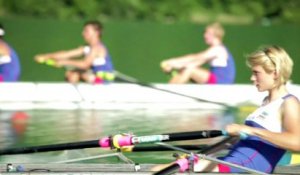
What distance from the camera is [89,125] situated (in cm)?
748

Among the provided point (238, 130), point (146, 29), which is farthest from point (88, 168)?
point (146, 29)

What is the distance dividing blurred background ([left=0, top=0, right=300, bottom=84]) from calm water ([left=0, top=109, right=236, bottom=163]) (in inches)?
140

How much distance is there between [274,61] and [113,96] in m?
5.05

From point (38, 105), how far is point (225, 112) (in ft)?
6.75

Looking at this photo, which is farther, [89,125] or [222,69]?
[222,69]

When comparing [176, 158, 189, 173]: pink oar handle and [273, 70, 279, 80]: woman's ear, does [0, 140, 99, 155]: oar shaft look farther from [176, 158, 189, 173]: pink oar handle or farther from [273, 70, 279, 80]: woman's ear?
[273, 70, 279, 80]: woman's ear

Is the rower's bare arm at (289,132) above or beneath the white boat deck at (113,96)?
beneath

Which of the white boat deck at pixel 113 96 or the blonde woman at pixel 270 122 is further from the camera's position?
the white boat deck at pixel 113 96

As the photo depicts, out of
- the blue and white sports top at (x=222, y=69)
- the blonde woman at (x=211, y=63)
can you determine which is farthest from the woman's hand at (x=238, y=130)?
the blue and white sports top at (x=222, y=69)

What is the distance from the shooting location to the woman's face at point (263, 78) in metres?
4.01

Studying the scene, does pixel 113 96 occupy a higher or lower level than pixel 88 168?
higher

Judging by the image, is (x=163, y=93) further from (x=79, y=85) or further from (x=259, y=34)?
(x=259, y=34)

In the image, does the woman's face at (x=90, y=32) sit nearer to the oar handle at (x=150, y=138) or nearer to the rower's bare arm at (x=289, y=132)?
the oar handle at (x=150, y=138)

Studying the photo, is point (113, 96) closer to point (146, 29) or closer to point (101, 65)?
point (101, 65)
